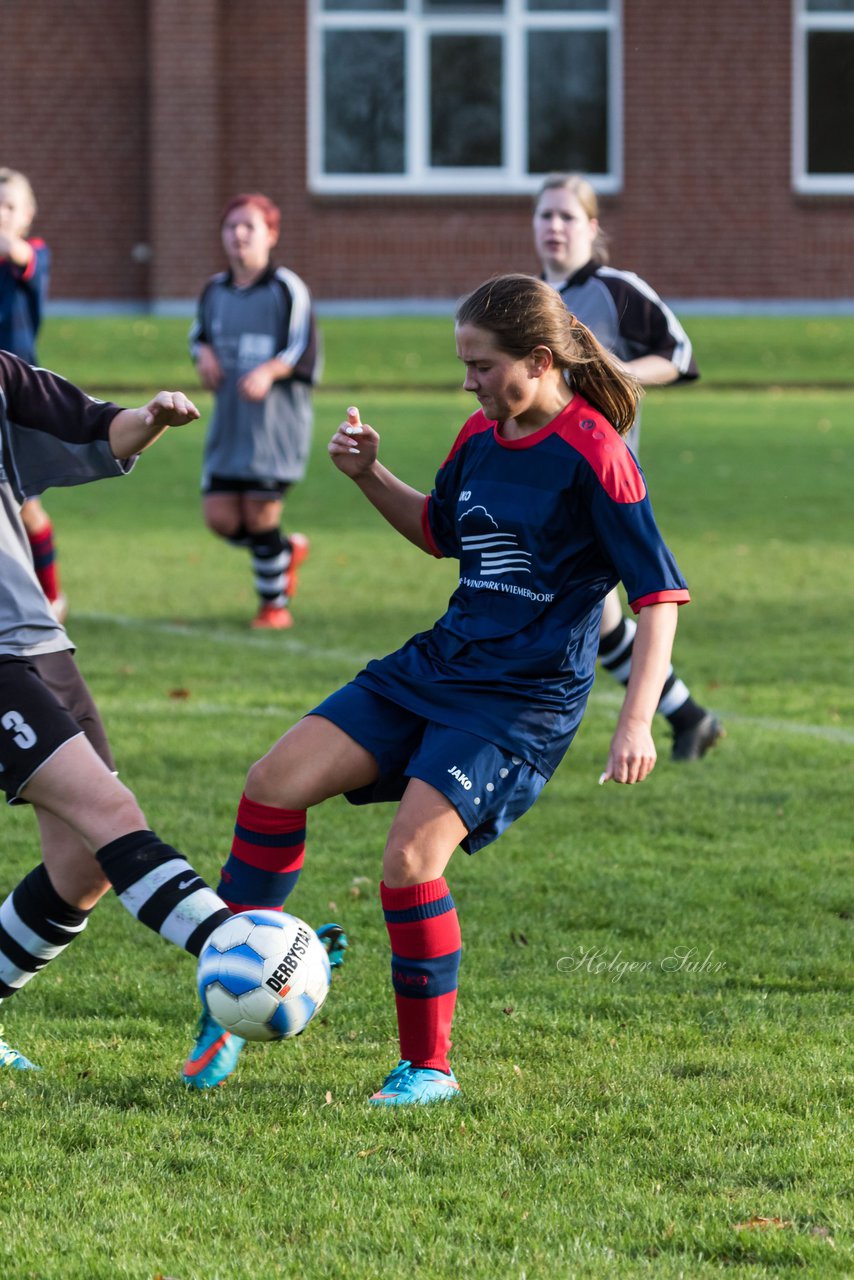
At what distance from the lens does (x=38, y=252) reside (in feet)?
29.8

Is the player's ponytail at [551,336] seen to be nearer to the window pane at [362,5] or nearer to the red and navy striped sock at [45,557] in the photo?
the red and navy striped sock at [45,557]

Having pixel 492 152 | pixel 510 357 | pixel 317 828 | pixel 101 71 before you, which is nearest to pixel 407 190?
pixel 492 152

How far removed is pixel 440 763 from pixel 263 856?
467mm

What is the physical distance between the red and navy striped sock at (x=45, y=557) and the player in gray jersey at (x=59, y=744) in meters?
5.25

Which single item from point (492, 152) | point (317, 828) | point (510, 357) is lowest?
point (317, 828)

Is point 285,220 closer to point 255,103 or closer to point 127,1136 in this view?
point 255,103

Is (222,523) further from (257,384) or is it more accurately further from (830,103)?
(830,103)

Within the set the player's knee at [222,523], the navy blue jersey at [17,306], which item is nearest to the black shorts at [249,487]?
the player's knee at [222,523]

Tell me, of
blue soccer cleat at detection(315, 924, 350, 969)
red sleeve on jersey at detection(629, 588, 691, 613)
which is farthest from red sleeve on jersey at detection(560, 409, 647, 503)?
blue soccer cleat at detection(315, 924, 350, 969)

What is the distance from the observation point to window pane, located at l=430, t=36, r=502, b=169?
80.1 feet

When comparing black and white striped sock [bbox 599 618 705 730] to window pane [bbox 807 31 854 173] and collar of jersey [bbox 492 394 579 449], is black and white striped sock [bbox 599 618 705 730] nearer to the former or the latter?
collar of jersey [bbox 492 394 579 449]

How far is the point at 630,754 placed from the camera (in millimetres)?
3641

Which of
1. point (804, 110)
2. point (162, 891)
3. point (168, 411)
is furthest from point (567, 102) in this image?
point (162, 891)

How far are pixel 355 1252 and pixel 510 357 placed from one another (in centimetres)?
180
